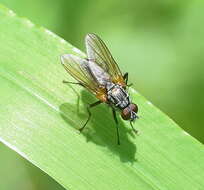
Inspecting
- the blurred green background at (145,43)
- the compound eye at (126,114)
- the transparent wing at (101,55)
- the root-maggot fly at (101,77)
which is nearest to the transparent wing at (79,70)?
the root-maggot fly at (101,77)

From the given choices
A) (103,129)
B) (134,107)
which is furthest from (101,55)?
(103,129)

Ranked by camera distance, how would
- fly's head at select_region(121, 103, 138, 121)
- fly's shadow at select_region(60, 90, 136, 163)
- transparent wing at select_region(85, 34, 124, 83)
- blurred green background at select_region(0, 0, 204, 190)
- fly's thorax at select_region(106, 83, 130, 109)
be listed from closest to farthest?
1. fly's shadow at select_region(60, 90, 136, 163)
2. fly's head at select_region(121, 103, 138, 121)
3. fly's thorax at select_region(106, 83, 130, 109)
4. transparent wing at select_region(85, 34, 124, 83)
5. blurred green background at select_region(0, 0, 204, 190)

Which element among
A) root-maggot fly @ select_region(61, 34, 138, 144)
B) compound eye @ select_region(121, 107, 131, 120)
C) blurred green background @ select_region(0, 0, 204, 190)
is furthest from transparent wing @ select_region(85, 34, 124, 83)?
blurred green background @ select_region(0, 0, 204, 190)

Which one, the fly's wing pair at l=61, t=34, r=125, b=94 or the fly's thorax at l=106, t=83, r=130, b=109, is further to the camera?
the fly's thorax at l=106, t=83, r=130, b=109

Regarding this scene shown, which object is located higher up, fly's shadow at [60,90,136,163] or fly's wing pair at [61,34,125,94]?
fly's wing pair at [61,34,125,94]

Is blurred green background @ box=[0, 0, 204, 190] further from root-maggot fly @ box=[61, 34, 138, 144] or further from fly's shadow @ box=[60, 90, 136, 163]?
fly's shadow @ box=[60, 90, 136, 163]

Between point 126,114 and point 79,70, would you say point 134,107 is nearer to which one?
point 126,114

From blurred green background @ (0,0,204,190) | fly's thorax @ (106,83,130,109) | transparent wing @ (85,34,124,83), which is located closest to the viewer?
fly's thorax @ (106,83,130,109)

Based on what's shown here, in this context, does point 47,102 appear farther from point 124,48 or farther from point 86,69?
point 124,48
